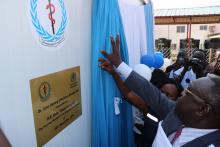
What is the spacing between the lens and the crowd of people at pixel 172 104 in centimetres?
121

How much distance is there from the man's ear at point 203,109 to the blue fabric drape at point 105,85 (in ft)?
2.43

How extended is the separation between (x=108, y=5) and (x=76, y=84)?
0.62 m

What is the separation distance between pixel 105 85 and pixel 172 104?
53cm

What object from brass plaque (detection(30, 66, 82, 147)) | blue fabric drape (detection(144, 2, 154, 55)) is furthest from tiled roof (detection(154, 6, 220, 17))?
brass plaque (detection(30, 66, 82, 147))

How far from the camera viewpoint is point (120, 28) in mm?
1780

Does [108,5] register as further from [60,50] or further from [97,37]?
[60,50]

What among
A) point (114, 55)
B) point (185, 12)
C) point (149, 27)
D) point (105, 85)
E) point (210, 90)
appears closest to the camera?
point (210, 90)

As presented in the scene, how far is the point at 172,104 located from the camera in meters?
1.71

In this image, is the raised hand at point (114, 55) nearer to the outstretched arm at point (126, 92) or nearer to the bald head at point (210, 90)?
the outstretched arm at point (126, 92)

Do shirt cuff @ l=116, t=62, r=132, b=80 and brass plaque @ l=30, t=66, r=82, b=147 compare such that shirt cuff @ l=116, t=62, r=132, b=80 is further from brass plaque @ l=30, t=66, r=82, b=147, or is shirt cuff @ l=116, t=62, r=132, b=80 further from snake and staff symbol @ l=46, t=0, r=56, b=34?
snake and staff symbol @ l=46, t=0, r=56, b=34

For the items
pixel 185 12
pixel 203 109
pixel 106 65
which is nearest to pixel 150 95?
pixel 106 65

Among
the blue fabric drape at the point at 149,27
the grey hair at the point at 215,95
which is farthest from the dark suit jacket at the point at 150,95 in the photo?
the blue fabric drape at the point at 149,27

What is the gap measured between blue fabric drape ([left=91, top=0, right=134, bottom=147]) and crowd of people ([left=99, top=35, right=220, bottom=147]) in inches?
2.9

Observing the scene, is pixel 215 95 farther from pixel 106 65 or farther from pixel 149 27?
pixel 149 27
